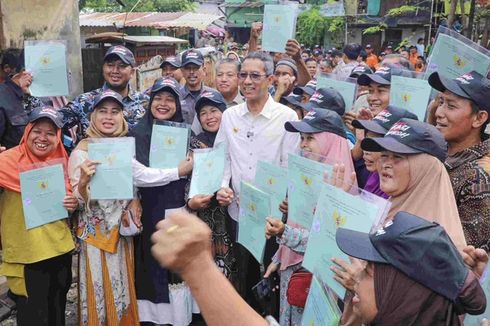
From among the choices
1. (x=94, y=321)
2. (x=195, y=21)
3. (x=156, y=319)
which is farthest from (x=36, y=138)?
(x=195, y=21)

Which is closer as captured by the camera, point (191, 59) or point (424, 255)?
point (424, 255)

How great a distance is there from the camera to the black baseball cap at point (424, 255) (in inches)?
61.2

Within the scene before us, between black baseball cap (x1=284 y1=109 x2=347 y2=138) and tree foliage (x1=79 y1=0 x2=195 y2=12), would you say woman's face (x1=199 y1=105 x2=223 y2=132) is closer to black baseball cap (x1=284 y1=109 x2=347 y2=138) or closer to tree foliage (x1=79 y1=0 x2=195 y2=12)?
black baseball cap (x1=284 y1=109 x2=347 y2=138)

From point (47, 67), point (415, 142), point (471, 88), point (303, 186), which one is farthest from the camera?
point (47, 67)

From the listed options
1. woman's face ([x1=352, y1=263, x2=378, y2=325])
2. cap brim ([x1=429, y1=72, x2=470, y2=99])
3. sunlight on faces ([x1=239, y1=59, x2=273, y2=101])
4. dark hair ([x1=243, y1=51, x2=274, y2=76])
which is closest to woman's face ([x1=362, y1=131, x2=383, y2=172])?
cap brim ([x1=429, y1=72, x2=470, y2=99])

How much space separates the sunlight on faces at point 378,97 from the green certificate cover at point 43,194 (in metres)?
2.48

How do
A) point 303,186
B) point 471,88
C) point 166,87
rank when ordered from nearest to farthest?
point 303,186 < point 471,88 < point 166,87

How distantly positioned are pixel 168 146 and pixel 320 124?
1185 millimetres

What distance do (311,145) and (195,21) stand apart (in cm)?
1635

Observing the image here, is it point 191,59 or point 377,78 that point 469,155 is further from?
point 191,59

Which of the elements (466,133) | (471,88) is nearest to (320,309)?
(466,133)

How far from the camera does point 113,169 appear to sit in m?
3.46

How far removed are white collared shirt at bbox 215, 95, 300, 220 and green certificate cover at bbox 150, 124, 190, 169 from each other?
14.9 inches

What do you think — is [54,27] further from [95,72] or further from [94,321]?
[94,321]
